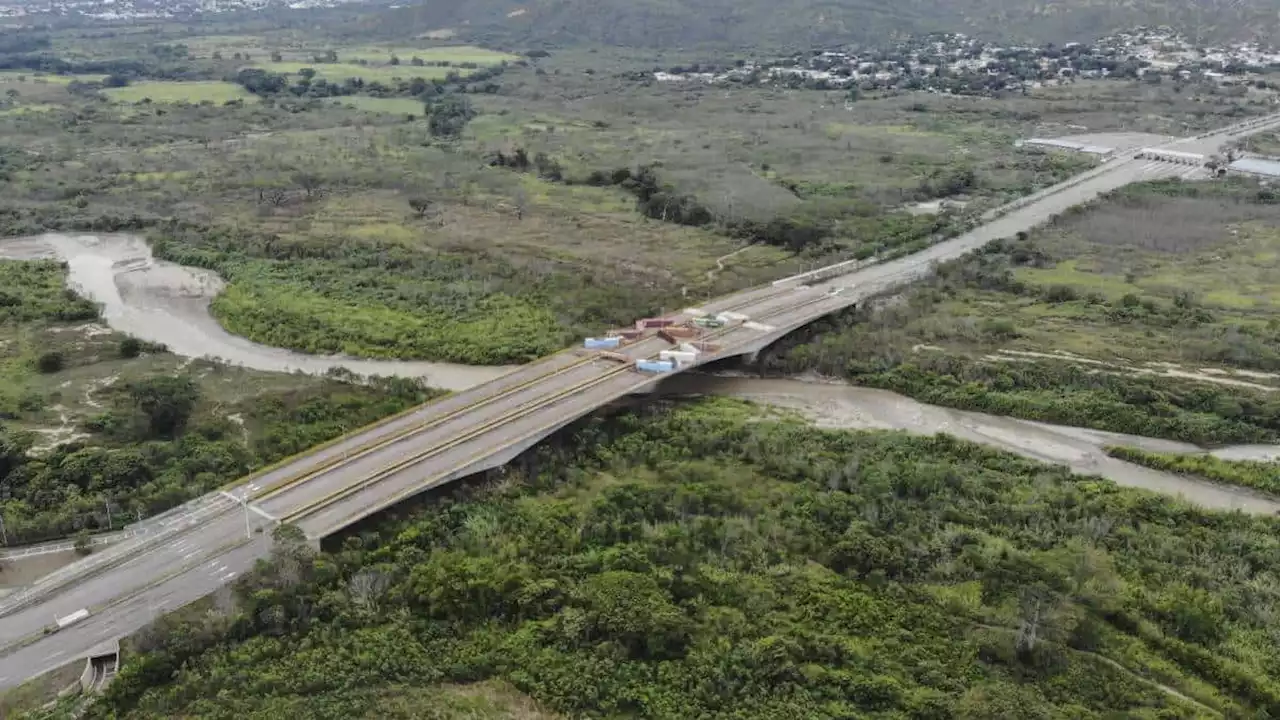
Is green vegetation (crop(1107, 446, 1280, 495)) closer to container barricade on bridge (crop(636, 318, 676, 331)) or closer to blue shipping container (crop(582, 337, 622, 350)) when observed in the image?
container barricade on bridge (crop(636, 318, 676, 331))

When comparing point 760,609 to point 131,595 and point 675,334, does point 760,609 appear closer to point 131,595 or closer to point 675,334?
point 131,595

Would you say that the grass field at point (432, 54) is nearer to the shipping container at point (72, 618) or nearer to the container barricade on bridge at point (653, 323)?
the container barricade on bridge at point (653, 323)

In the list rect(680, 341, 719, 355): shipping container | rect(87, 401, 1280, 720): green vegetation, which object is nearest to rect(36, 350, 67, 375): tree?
rect(87, 401, 1280, 720): green vegetation

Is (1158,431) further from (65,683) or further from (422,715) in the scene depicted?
(65,683)

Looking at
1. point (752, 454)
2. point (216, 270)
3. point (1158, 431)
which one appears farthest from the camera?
point (216, 270)

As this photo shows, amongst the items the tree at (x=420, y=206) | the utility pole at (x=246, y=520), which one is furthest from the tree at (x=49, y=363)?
the tree at (x=420, y=206)

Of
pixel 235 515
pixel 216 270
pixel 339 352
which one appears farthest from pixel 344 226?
pixel 235 515
